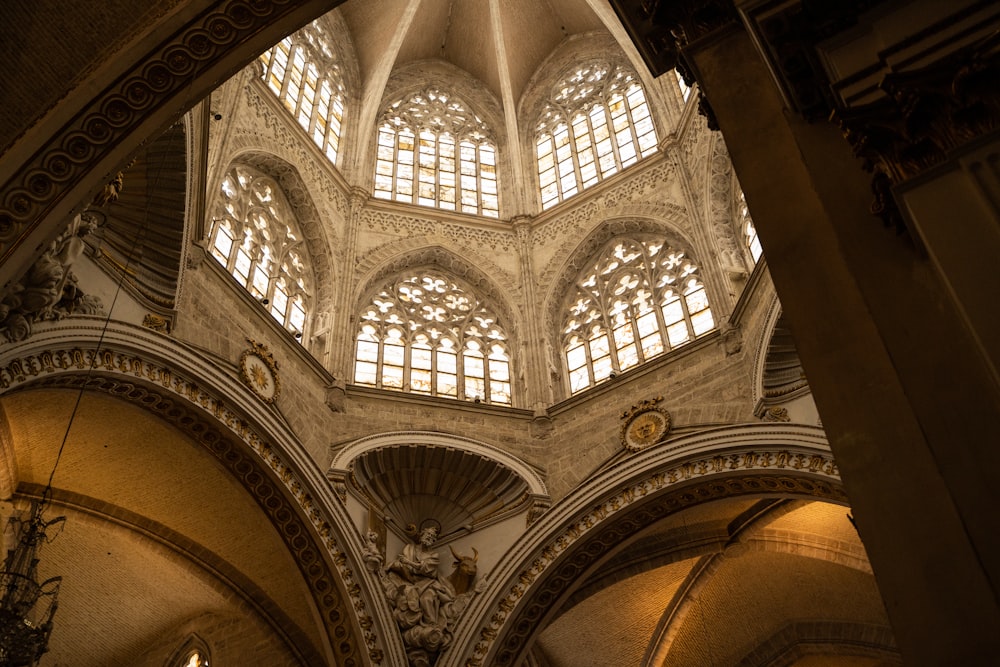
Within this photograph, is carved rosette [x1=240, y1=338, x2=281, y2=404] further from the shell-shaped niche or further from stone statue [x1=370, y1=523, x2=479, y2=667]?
stone statue [x1=370, y1=523, x2=479, y2=667]

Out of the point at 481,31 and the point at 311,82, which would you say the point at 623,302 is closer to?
the point at 311,82

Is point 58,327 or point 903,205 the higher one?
point 58,327

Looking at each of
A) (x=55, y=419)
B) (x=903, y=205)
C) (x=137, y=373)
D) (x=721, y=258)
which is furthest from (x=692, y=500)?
(x=903, y=205)

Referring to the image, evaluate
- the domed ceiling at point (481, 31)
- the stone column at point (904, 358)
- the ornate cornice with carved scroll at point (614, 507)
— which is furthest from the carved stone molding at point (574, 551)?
the domed ceiling at point (481, 31)

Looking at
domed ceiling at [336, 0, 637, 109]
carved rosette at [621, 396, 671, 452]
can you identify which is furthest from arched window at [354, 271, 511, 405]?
domed ceiling at [336, 0, 637, 109]

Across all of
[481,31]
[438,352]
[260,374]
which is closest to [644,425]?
[438,352]

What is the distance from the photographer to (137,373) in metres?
9.41

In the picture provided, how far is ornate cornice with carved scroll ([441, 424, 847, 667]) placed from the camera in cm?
1105

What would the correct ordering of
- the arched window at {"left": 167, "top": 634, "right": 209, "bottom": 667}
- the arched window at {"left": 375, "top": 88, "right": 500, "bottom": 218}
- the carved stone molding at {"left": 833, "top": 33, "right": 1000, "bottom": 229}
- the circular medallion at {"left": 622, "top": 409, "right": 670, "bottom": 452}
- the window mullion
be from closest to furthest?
1. the carved stone molding at {"left": 833, "top": 33, "right": 1000, "bottom": 229}
2. the circular medallion at {"left": 622, "top": 409, "right": 670, "bottom": 452}
3. the arched window at {"left": 167, "top": 634, "right": 209, "bottom": 667}
4. the window mullion
5. the arched window at {"left": 375, "top": 88, "right": 500, "bottom": 218}

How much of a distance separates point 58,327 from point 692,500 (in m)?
7.30

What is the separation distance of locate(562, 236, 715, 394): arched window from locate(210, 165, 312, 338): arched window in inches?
165

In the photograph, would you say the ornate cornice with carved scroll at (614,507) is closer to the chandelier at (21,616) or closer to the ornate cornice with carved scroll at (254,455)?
the ornate cornice with carved scroll at (254,455)

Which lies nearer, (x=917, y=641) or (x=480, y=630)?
(x=917, y=641)

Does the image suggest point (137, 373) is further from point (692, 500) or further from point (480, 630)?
point (692, 500)
